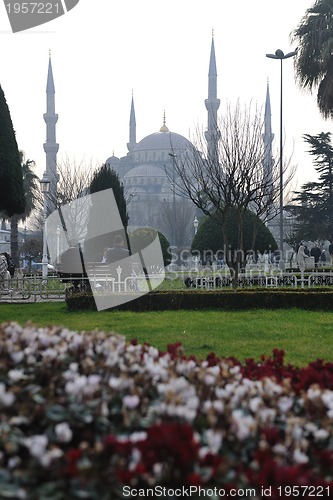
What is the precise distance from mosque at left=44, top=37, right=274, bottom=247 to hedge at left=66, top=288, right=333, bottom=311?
2960 centimetres

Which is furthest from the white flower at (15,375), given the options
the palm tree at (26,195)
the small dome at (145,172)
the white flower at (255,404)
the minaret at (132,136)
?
the minaret at (132,136)

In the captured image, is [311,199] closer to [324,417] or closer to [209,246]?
[209,246]

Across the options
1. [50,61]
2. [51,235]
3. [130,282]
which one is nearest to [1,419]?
[130,282]

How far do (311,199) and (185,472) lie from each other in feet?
126

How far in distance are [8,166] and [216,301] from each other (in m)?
4.91

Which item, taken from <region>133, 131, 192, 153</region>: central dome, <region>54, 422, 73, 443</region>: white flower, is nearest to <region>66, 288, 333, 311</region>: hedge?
<region>54, 422, 73, 443</region>: white flower

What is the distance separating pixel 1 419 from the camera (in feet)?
7.13

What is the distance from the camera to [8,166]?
1243 centimetres

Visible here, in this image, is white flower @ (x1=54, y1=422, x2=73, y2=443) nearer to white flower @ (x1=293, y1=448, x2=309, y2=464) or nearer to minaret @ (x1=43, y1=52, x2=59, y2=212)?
white flower @ (x1=293, y1=448, x2=309, y2=464)

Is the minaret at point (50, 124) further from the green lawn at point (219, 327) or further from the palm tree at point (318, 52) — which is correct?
the green lawn at point (219, 327)

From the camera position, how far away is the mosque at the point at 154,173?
2672 inches

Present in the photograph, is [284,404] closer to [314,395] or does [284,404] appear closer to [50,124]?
[314,395]

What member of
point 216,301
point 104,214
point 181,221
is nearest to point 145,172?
point 181,221

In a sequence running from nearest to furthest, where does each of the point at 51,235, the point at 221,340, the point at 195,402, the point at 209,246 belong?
the point at 195,402, the point at 221,340, the point at 209,246, the point at 51,235
